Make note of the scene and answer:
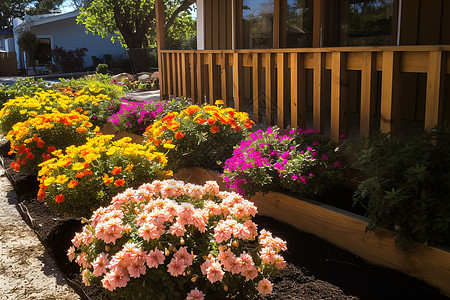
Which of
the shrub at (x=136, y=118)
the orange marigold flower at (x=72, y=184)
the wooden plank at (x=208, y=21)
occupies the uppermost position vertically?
the wooden plank at (x=208, y=21)

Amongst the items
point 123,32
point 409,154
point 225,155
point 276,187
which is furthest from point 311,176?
point 123,32

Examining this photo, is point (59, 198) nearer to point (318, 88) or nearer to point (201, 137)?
point (201, 137)

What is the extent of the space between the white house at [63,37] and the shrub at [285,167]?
27.0 meters

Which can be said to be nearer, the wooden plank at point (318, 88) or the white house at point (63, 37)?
the wooden plank at point (318, 88)

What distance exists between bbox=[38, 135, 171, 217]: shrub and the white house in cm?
2671

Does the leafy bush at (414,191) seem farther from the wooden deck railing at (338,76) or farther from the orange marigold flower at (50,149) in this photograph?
the orange marigold flower at (50,149)

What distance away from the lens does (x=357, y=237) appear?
2734mm

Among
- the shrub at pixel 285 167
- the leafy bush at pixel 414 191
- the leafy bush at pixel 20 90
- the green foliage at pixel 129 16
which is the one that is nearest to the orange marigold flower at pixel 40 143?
the shrub at pixel 285 167

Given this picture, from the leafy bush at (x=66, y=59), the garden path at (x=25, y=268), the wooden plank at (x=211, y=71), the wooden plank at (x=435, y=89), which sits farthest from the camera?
the leafy bush at (x=66, y=59)

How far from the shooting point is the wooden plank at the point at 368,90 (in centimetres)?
351

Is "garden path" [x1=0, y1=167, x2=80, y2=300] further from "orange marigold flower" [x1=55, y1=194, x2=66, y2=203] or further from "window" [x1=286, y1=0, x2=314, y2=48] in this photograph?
"window" [x1=286, y1=0, x2=314, y2=48]

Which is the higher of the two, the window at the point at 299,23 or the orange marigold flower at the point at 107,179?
the window at the point at 299,23

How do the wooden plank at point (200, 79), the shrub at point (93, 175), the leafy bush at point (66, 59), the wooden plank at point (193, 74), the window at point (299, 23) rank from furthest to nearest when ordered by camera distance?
the leafy bush at point (66, 59) → the window at point (299, 23) → the wooden plank at point (193, 74) → the wooden plank at point (200, 79) → the shrub at point (93, 175)

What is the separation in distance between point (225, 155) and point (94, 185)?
1.31 m
